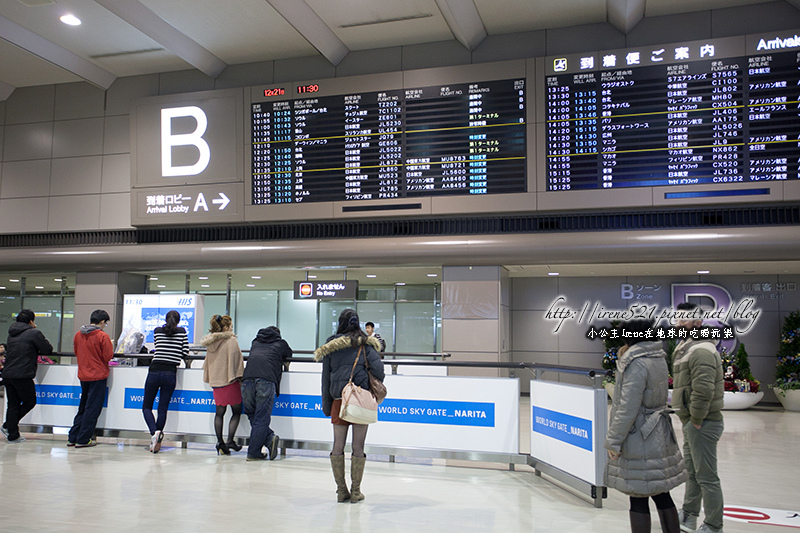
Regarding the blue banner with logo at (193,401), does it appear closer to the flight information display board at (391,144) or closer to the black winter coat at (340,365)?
the black winter coat at (340,365)

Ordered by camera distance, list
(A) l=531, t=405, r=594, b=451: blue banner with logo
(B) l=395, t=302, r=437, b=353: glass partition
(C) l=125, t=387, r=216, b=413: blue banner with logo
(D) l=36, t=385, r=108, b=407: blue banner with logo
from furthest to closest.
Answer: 1. (B) l=395, t=302, r=437, b=353: glass partition
2. (D) l=36, t=385, r=108, b=407: blue banner with logo
3. (C) l=125, t=387, r=216, b=413: blue banner with logo
4. (A) l=531, t=405, r=594, b=451: blue banner with logo

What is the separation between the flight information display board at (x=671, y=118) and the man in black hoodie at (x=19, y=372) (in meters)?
7.19

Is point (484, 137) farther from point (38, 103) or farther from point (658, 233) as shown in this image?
point (38, 103)

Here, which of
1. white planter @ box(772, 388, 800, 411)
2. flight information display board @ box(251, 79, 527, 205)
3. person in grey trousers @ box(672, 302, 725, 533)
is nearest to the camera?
person in grey trousers @ box(672, 302, 725, 533)

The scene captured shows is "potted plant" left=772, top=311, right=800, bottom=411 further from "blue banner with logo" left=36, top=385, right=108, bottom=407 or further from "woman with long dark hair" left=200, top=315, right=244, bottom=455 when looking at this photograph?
"blue banner with logo" left=36, top=385, right=108, bottom=407

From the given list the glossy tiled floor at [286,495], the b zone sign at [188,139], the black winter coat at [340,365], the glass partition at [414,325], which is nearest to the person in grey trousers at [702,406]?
the glossy tiled floor at [286,495]

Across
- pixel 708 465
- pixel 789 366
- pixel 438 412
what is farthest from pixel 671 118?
pixel 708 465

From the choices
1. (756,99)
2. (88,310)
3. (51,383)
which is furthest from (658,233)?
(88,310)

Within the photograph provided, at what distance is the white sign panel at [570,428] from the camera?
16.2 ft

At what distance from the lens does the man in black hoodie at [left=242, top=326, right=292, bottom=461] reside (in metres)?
6.48

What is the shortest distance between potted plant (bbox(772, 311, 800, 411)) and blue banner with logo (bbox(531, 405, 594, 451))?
782cm

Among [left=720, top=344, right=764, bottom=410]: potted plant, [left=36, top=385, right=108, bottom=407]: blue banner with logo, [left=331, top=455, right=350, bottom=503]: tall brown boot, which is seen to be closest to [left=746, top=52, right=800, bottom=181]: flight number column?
[left=720, top=344, right=764, bottom=410]: potted plant

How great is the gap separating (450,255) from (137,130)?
6070mm

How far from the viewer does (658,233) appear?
29.7 feet
